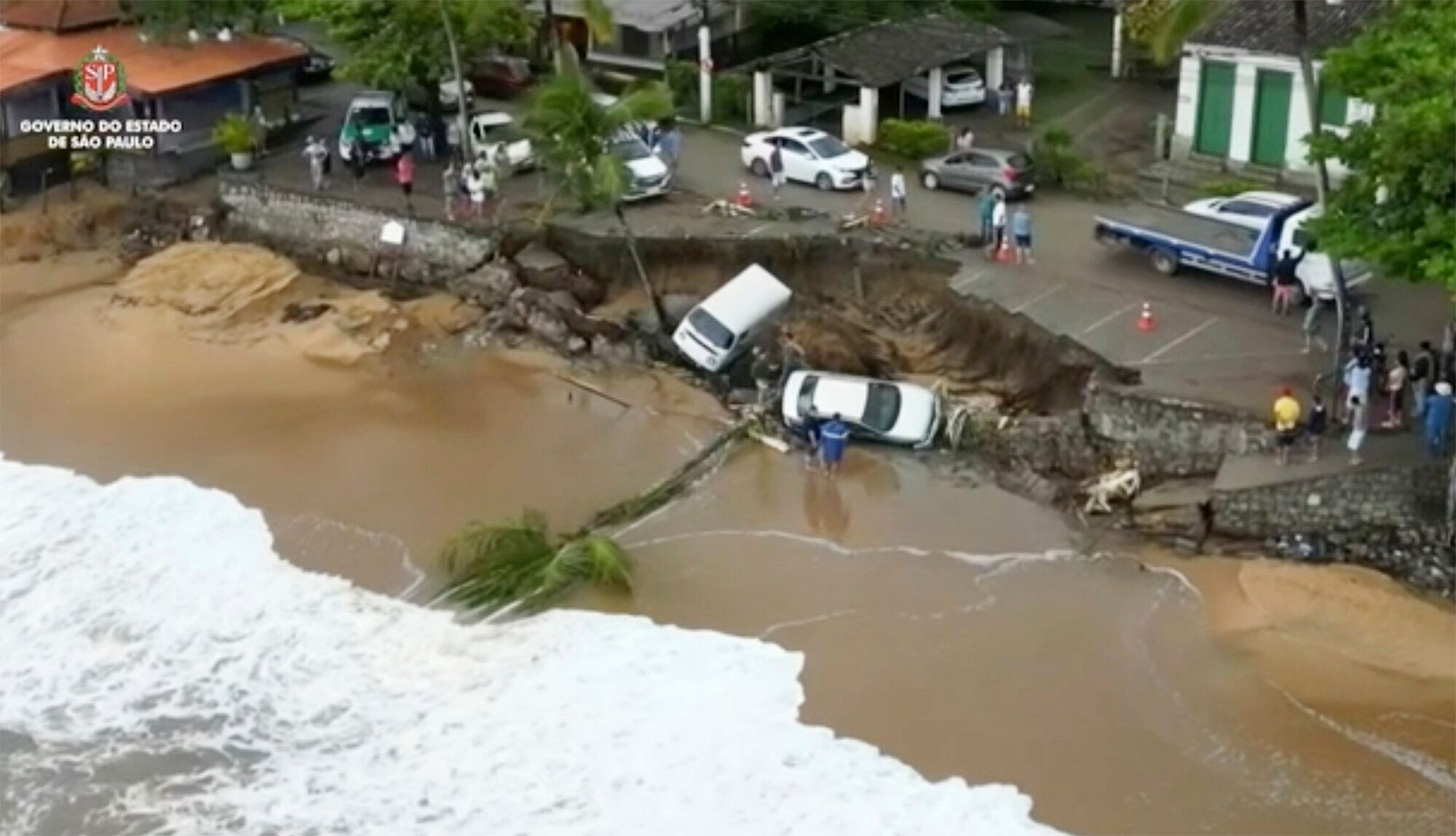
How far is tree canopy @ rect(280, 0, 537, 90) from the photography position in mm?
41688

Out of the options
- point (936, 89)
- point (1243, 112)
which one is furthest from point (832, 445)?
point (936, 89)

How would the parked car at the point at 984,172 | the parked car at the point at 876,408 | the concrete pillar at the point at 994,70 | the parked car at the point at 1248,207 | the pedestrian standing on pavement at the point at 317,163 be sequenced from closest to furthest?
the parked car at the point at 876,408 < the parked car at the point at 1248,207 < the parked car at the point at 984,172 < the pedestrian standing on pavement at the point at 317,163 < the concrete pillar at the point at 994,70

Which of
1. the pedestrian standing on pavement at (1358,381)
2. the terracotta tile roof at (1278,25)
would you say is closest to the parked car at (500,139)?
the terracotta tile roof at (1278,25)

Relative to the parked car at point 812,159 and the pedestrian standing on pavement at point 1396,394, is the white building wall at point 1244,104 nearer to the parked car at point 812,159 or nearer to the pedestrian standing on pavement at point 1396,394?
the parked car at point 812,159

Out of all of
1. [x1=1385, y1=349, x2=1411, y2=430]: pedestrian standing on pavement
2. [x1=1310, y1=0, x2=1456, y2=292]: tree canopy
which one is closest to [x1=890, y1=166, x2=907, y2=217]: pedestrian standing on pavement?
[x1=1310, y1=0, x2=1456, y2=292]: tree canopy

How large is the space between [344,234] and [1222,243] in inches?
787

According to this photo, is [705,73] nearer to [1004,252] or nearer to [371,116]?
[371,116]

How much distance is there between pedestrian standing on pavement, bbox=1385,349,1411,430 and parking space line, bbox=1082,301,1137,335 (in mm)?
5437

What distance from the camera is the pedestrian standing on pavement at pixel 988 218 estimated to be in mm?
36969

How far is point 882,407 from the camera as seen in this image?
109 feet

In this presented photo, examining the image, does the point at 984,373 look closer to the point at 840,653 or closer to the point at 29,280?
the point at 840,653

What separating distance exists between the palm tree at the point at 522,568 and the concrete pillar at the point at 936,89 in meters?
20.0

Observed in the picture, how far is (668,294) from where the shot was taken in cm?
3925

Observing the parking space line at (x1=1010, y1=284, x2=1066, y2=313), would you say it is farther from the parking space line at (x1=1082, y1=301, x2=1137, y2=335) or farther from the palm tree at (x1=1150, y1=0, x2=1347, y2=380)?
the palm tree at (x1=1150, y1=0, x2=1347, y2=380)
